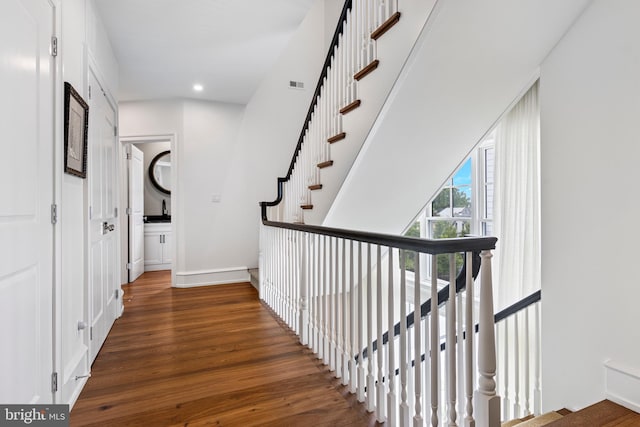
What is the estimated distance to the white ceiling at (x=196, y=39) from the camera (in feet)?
7.95

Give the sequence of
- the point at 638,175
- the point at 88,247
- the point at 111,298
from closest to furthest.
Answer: the point at 638,175
the point at 88,247
the point at 111,298

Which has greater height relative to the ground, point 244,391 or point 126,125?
point 126,125

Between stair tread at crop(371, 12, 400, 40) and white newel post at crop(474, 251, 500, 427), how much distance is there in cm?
144

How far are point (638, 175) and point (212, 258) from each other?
4.29 m

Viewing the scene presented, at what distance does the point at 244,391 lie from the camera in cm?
184

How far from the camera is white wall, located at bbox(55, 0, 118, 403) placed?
1.61 metres

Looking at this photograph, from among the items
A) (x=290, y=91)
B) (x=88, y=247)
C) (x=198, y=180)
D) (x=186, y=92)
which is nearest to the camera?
(x=88, y=247)

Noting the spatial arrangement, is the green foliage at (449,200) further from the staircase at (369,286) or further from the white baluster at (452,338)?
the white baluster at (452,338)

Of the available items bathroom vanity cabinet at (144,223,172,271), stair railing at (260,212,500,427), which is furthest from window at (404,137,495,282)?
bathroom vanity cabinet at (144,223,172,271)

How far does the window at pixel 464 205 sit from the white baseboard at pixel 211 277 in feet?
7.61

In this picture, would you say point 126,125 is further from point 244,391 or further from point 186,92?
point 244,391

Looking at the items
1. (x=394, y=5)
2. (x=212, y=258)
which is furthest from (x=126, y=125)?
(x=394, y=5)

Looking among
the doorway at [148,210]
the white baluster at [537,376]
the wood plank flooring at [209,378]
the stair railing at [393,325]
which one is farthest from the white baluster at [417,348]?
the doorway at [148,210]

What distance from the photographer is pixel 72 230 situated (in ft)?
5.97
